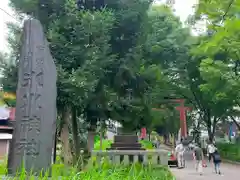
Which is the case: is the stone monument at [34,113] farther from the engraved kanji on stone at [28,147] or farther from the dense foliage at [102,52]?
the dense foliage at [102,52]

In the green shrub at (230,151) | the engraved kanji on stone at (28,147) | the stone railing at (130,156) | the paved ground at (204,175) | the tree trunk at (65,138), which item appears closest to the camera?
the engraved kanji on stone at (28,147)

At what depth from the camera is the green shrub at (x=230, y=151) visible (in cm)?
2376

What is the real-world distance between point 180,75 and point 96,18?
1776 centimetres

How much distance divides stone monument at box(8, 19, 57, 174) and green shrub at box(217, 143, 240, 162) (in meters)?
20.9

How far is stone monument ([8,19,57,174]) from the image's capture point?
5.36m

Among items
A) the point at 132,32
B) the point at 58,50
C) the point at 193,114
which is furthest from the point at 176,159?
the point at 193,114

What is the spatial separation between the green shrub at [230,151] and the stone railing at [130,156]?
1619 centimetres

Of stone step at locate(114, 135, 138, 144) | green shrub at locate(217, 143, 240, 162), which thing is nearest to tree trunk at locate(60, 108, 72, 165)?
stone step at locate(114, 135, 138, 144)

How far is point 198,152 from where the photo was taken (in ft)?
48.8

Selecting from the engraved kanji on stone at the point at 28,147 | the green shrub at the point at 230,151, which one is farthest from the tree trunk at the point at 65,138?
the green shrub at the point at 230,151

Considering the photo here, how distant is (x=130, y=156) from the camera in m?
9.04

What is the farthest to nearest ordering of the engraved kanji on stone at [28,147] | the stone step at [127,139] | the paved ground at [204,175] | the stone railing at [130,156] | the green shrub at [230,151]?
the green shrub at [230,151] → the paved ground at [204,175] → the stone step at [127,139] → the stone railing at [130,156] → the engraved kanji on stone at [28,147]

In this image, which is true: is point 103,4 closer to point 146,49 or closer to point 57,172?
point 146,49

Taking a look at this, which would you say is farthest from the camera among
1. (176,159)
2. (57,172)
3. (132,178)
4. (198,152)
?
(176,159)
